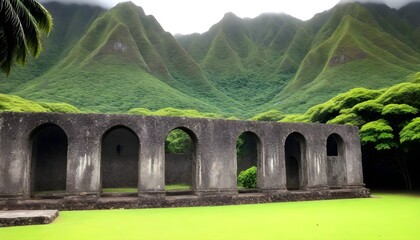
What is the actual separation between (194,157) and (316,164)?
540 cm

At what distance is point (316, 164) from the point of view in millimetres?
15961

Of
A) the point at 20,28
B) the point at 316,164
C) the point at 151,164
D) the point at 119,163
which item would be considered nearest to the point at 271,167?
the point at 316,164

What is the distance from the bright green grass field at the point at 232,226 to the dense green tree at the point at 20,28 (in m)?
5.09

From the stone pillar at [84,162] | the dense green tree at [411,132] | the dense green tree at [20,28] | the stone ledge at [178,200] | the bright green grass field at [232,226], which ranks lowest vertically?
the bright green grass field at [232,226]

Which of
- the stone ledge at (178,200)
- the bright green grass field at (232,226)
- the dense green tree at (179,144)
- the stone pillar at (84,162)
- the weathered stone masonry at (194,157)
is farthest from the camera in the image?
the dense green tree at (179,144)

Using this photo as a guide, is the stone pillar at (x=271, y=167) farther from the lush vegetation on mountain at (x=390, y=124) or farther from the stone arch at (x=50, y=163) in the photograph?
the stone arch at (x=50, y=163)

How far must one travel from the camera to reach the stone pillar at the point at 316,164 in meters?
15.8

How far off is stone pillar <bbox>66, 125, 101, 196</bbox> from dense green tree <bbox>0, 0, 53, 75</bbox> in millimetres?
3042

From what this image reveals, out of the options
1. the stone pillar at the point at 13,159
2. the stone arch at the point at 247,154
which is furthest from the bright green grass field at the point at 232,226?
the stone arch at the point at 247,154

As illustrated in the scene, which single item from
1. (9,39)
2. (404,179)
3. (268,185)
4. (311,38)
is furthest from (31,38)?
(311,38)

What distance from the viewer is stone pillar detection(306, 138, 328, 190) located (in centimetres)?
1577

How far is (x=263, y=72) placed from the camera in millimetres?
69500

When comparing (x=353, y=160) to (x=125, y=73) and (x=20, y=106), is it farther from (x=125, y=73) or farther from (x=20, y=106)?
(x=125, y=73)

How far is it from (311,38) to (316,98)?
130ft
